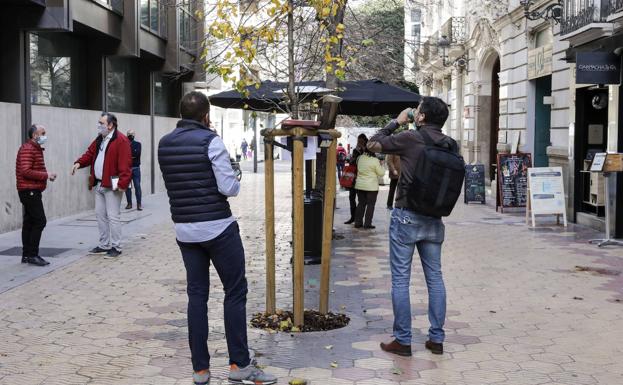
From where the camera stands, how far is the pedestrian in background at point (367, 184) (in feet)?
45.5

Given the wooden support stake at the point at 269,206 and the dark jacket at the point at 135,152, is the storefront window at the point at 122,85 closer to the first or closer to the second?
the dark jacket at the point at 135,152

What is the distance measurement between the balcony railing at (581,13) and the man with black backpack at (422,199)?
887 centimetres

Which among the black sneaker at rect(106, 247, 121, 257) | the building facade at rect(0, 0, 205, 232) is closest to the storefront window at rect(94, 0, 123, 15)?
the building facade at rect(0, 0, 205, 232)

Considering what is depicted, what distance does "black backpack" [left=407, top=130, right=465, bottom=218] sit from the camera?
544cm

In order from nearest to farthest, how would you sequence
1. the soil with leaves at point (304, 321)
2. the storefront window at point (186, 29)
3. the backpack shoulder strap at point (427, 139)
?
the backpack shoulder strap at point (427, 139)
the soil with leaves at point (304, 321)
the storefront window at point (186, 29)

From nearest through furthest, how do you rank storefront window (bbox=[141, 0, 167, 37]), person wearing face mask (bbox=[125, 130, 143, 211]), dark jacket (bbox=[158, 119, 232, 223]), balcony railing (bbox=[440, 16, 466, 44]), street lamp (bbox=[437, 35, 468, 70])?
dark jacket (bbox=[158, 119, 232, 223]) → person wearing face mask (bbox=[125, 130, 143, 211]) → storefront window (bbox=[141, 0, 167, 37]) → street lamp (bbox=[437, 35, 468, 70]) → balcony railing (bbox=[440, 16, 466, 44])

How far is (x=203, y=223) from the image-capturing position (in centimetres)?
482

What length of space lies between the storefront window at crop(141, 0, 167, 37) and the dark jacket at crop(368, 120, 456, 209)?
15.8 meters

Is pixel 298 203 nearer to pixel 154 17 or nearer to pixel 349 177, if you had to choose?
pixel 349 177

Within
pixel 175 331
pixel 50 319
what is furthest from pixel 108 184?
pixel 175 331

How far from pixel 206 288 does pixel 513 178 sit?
518 inches

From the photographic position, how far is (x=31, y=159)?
374 inches

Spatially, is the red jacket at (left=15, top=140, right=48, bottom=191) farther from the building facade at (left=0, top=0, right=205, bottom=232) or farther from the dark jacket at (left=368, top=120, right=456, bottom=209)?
the dark jacket at (left=368, top=120, right=456, bottom=209)

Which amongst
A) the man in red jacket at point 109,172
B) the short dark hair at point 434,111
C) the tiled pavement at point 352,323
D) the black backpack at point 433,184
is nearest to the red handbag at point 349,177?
the tiled pavement at point 352,323
